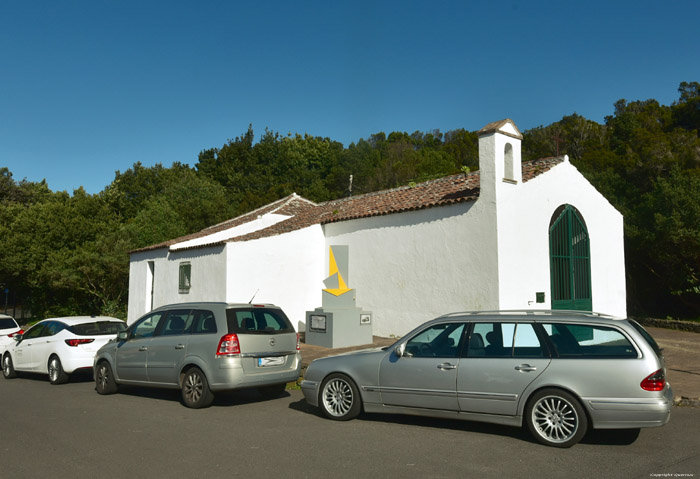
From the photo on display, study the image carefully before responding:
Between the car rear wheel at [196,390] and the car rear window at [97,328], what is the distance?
4.11 meters

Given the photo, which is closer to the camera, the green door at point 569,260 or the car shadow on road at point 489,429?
the car shadow on road at point 489,429

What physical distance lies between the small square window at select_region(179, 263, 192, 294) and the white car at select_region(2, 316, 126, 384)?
6525mm

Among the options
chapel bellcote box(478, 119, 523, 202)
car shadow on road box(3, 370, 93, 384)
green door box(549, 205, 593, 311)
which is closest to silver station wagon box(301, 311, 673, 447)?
car shadow on road box(3, 370, 93, 384)

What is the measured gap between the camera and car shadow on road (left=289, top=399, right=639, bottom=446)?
614 centimetres

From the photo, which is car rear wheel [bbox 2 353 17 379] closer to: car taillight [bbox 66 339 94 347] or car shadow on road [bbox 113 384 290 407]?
car taillight [bbox 66 339 94 347]

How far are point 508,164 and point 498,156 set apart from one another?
2.45 feet

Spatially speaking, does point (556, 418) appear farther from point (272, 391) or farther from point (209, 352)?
point (272, 391)

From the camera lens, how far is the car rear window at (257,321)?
8289 mm

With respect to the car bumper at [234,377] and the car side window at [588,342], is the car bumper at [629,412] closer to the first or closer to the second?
the car side window at [588,342]

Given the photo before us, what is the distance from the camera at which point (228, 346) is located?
8.07 meters

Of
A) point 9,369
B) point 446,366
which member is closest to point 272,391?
point 446,366

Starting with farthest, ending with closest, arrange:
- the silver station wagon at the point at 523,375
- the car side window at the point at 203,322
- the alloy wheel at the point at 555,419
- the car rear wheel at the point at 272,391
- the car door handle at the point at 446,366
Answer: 1. the car rear wheel at the point at 272,391
2. the car side window at the point at 203,322
3. the car door handle at the point at 446,366
4. the alloy wheel at the point at 555,419
5. the silver station wagon at the point at 523,375

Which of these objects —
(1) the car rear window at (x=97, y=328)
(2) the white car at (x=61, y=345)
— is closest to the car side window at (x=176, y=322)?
(2) the white car at (x=61, y=345)

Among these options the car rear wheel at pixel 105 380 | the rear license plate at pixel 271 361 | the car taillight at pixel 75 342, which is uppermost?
the car taillight at pixel 75 342
